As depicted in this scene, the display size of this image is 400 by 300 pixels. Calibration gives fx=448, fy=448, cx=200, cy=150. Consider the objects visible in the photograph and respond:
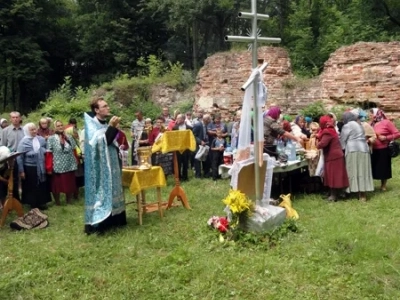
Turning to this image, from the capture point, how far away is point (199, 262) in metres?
4.95

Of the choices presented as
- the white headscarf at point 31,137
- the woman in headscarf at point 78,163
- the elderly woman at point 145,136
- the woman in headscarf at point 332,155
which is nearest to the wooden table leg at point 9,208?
the white headscarf at point 31,137

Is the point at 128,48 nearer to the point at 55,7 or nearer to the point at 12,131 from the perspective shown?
the point at 55,7

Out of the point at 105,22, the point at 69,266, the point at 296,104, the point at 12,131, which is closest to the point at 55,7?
the point at 105,22

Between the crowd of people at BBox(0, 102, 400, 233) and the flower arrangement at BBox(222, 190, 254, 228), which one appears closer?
the flower arrangement at BBox(222, 190, 254, 228)

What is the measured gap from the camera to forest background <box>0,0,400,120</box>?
872 inches

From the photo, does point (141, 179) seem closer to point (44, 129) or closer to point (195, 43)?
point (44, 129)

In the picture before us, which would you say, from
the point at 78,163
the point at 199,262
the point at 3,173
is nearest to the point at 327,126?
the point at 199,262

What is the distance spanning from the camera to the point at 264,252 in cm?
521

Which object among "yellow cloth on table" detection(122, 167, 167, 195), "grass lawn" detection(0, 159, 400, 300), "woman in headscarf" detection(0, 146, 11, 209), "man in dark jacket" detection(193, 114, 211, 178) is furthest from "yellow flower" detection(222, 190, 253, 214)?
"man in dark jacket" detection(193, 114, 211, 178)

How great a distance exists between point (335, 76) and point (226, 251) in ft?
38.9

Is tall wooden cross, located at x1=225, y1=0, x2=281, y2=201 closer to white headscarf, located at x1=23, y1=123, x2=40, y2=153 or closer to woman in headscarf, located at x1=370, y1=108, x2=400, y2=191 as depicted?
woman in headscarf, located at x1=370, y1=108, x2=400, y2=191

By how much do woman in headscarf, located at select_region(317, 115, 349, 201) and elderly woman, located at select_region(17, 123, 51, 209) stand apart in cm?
481

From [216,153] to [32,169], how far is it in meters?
4.20

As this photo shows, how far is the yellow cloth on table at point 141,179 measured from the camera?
6469mm
